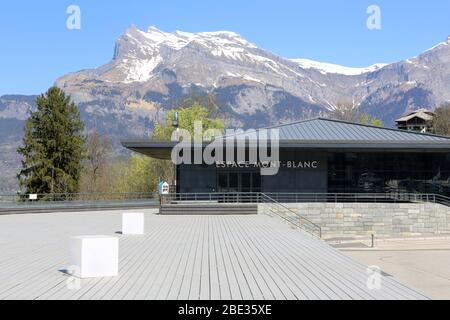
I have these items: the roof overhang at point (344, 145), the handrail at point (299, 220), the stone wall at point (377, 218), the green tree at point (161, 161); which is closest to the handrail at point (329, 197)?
the stone wall at point (377, 218)

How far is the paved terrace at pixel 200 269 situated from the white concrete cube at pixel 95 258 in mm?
308

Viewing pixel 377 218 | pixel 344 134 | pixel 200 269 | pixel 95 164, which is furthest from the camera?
pixel 95 164

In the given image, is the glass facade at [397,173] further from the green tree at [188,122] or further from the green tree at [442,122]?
the green tree at [442,122]

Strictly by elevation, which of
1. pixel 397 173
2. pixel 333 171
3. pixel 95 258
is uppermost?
pixel 333 171

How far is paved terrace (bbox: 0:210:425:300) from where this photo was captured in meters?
10.6

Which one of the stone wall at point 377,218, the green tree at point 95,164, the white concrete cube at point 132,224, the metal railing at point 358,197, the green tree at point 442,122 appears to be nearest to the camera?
the white concrete cube at point 132,224

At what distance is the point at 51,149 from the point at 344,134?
3118 centimetres

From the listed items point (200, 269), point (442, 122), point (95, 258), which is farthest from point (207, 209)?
point (442, 122)

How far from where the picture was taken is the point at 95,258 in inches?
483

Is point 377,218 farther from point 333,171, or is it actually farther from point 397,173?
point 397,173

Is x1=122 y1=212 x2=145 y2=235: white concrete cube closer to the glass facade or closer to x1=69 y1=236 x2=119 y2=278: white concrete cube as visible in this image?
x1=69 y1=236 x2=119 y2=278: white concrete cube

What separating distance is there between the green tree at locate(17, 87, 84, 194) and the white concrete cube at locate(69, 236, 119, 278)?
46083 mm

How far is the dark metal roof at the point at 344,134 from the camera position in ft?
133
